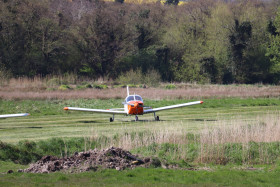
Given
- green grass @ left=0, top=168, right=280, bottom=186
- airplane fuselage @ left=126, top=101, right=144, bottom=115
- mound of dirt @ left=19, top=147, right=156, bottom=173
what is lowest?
green grass @ left=0, top=168, right=280, bottom=186

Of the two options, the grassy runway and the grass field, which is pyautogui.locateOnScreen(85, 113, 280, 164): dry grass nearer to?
the grass field

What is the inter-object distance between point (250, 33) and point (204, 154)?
149 feet

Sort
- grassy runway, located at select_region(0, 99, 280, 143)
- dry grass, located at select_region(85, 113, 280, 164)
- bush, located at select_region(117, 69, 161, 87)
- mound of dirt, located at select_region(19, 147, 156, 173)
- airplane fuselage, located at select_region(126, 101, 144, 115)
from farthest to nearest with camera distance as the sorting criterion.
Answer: bush, located at select_region(117, 69, 161, 87) → airplane fuselage, located at select_region(126, 101, 144, 115) → grassy runway, located at select_region(0, 99, 280, 143) → dry grass, located at select_region(85, 113, 280, 164) → mound of dirt, located at select_region(19, 147, 156, 173)

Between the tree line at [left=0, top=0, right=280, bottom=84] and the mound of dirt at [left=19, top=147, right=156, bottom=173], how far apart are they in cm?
3989

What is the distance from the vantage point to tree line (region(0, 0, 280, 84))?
5084 cm

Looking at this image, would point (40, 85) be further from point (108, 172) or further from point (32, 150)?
point (108, 172)

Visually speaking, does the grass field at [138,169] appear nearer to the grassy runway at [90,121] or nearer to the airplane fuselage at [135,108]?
the grassy runway at [90,121]

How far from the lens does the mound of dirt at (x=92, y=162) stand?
11062 millimetres

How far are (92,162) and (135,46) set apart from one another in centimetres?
4900

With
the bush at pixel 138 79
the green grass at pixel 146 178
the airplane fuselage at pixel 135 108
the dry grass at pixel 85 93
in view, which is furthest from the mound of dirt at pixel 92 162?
the bush at pixel 138 79

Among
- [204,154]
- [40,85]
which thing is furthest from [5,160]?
[40,85]

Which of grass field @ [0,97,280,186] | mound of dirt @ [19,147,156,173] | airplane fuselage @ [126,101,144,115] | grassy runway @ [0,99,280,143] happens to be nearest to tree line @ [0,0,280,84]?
grassy runway @ [0,99,280,143]

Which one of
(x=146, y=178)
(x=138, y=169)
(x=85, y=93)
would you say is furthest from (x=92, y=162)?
(x=85, y=93)

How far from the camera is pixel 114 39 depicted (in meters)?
55.4
